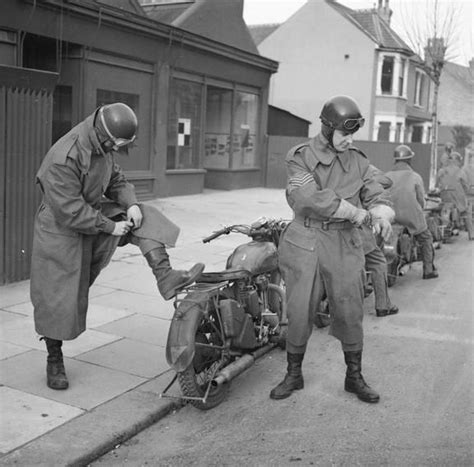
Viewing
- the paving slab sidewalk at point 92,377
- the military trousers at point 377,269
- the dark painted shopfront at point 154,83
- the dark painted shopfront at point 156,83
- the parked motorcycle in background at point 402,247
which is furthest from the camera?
the dark painted shopfront at point 156,83

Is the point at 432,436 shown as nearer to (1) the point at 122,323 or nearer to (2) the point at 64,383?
(2) the point at 64,383

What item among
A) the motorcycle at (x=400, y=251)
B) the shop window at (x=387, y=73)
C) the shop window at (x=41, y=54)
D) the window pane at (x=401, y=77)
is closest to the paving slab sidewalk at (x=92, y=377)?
the motorcycle at (x=400, y=251)

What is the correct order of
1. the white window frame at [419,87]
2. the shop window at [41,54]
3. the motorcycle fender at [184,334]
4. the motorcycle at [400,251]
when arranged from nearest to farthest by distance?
the motorcycle fender at [184,334]
the motorcycle at [400,251]
the shop window at [41,54]
the white window frame at [419,87]

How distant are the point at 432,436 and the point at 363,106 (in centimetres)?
3097

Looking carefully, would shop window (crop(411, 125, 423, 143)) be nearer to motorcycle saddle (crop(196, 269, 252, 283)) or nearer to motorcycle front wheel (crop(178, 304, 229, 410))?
motorcycle saddle (crop(196, 269, 252, 283))

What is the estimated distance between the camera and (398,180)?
28.4 feet

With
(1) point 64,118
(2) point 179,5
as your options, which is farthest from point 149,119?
(2) point 179,5

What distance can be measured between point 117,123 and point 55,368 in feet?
5.53

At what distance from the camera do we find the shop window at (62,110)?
43.7ft

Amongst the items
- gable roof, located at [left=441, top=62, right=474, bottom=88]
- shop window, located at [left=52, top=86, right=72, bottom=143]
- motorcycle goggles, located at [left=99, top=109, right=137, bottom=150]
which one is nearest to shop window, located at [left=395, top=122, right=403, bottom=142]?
gable roof, located at [left=441, top=62, right=474, bottom=88]

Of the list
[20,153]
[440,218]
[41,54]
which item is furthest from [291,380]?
[41,54]

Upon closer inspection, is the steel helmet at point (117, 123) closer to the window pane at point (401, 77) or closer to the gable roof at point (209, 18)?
the gable roof at point (209, 18)

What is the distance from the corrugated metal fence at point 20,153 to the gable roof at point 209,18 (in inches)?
416

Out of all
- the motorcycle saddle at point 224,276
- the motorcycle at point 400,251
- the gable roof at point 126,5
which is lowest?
the motorcycle at point 400,251
